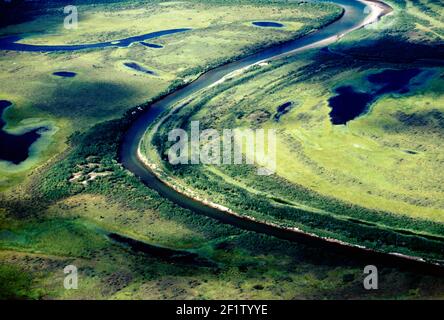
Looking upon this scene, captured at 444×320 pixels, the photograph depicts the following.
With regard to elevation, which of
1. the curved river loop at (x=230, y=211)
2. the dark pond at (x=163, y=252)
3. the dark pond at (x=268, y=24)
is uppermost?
the dark pond at (x=268, y=24)

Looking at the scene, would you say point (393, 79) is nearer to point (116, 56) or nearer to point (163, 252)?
point (116, 56)

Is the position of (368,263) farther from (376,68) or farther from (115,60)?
(115,60)

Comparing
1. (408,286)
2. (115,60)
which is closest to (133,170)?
(408,286)

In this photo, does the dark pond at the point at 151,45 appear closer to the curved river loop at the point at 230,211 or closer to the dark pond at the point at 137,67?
the dark pond at the point at 137,67

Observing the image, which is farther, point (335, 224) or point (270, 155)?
point (270, 155)

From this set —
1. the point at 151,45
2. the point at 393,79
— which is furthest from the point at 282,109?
the point at 151,45

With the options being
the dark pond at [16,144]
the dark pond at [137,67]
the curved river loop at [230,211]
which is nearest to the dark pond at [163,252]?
the curved river loop at [230,211]

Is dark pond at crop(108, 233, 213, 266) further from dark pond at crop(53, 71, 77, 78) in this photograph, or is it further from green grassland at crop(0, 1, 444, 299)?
dark pond at crop(53, 71, 77, 78)

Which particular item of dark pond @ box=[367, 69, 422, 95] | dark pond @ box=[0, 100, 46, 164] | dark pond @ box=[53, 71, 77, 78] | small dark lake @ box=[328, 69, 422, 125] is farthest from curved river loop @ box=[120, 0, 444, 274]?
dark pond @ box=[53, 71, 77, 78]
